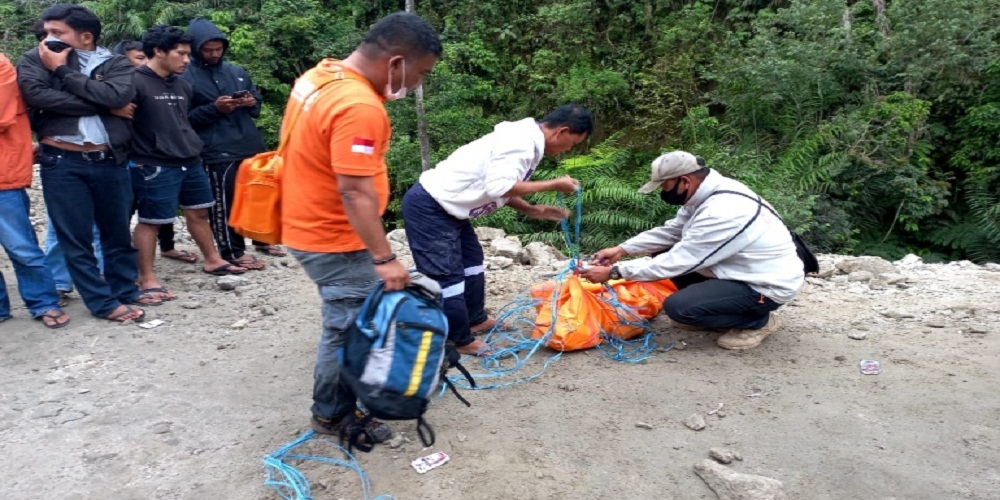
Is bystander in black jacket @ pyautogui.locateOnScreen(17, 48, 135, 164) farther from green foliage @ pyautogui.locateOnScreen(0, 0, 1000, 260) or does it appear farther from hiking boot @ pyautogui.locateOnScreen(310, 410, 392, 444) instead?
green foliage @ pyautogui.locateOnScreen(0, 0, 1000, 260)

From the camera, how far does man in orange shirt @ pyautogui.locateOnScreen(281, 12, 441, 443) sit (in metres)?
2.52

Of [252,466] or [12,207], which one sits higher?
[12,207]

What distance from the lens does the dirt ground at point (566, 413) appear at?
115 inches

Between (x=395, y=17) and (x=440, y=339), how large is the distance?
1209 millimetres

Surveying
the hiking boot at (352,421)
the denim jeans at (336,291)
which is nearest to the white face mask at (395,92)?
the denim jeans at (336,291)

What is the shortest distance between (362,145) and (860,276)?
4.24 metres

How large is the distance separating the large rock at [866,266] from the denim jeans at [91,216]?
5134 millimetres

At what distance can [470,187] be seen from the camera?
3.84m

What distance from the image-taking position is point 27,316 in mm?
4723

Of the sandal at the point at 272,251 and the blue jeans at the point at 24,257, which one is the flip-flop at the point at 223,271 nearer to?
the sandal at the point at 272,251

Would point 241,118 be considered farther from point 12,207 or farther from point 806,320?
point 806,320

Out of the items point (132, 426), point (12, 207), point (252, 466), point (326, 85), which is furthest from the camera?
point (12, 207)

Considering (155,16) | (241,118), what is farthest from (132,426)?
(155,16)

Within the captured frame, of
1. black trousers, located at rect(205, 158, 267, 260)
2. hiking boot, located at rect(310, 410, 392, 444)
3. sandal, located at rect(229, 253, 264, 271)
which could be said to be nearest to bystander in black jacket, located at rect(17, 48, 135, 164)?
black trousers, located at rect(205, 158, 267, 260)
